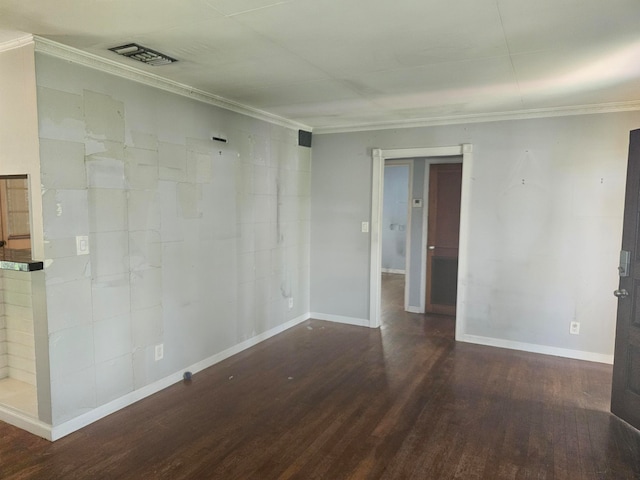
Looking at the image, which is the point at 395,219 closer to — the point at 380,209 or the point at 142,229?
the point at 380,209

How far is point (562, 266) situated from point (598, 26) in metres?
2.50

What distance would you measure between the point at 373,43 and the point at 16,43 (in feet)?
6.76

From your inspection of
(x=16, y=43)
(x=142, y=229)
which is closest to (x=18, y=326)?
(x=142, y=229)

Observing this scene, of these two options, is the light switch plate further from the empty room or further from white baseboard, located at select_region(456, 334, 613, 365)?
white baseboard, located at select_region(456, 334, 613, 365)

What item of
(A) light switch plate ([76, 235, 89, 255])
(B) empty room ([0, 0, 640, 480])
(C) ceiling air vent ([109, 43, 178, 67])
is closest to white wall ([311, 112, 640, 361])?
(B) empty room ([0, 0, 640, 480])

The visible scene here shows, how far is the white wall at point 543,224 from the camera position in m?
3.80

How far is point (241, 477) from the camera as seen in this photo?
224cm

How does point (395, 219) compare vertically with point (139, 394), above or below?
above

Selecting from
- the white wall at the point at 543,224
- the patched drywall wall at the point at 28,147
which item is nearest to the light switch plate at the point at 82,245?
the patched drywall wall at the point at 28,147

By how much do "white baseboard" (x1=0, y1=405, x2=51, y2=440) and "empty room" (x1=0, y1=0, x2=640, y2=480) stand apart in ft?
0.05

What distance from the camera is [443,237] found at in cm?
554

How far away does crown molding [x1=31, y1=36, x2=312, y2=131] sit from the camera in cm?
242

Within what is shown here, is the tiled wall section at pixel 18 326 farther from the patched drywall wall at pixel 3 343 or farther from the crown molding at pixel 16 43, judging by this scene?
the crown molding at pixel 16 43

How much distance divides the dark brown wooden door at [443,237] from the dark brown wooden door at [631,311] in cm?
263
